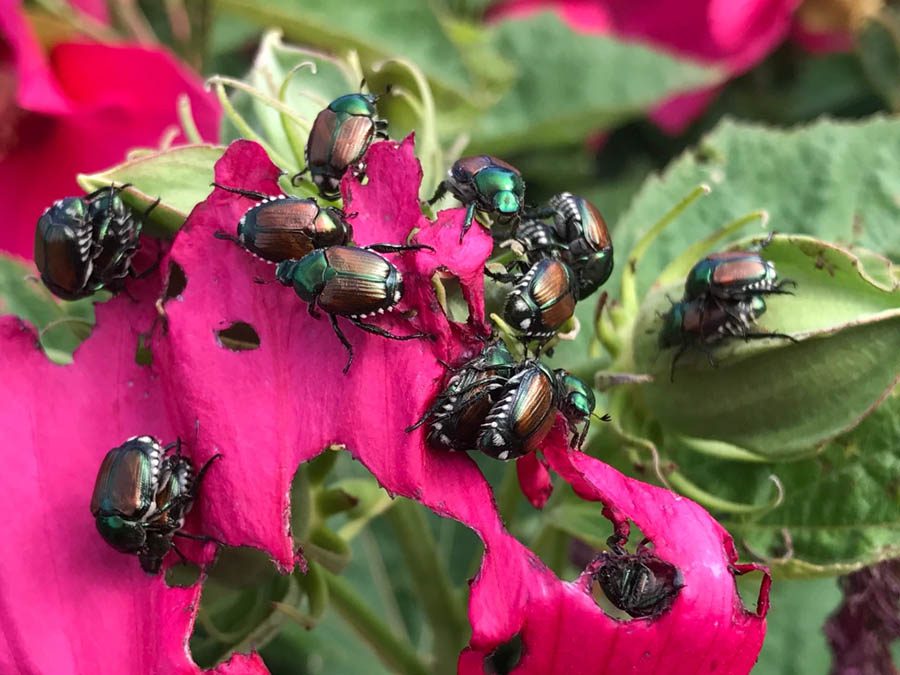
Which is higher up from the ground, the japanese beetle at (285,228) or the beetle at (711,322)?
the japanese beetle at (285,228)

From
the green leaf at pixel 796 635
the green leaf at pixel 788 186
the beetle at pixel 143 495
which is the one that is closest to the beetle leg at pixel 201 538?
the beetle at pixel 143 495

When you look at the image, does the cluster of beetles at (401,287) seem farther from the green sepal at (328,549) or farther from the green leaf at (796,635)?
the green leaf at (796,635)

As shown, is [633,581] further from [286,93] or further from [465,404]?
[286,93]

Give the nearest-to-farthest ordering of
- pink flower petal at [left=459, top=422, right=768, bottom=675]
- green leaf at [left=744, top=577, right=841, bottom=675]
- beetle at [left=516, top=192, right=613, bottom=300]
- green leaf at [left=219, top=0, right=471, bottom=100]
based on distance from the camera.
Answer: pink flower petal at [left=459, top=422, right=768, bottom=675] < beetle at [left=516, top=192, right=613, bottom=300] < green leaf at [left=744, top=577, right=841, bottom=675] < green leaf at [left=219, top=0, right=471, bottom=100]

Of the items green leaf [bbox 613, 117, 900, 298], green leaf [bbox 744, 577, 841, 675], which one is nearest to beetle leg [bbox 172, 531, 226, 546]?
green leaf [bbox 613, 117, 900, 298]

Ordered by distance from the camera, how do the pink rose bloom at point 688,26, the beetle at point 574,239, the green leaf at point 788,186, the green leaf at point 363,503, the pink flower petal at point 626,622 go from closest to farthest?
the pink flower petal at point 626,622 < the beetle at point 574,239 < the green leaf at point 363,503 < the green leaf at point 788,186 < the pink rose bloom at point 688,26

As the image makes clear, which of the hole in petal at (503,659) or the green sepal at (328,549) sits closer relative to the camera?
the hole in petal at (503,659)

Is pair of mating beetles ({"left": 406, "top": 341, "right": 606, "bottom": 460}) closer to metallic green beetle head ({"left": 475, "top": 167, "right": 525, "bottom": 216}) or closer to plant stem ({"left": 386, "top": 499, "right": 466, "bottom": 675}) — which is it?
metallic green beetle head ({"left": 475, "top": 167, "right": 525, "bottom": 216})

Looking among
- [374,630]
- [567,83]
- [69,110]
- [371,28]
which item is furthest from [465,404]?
[567,83]
